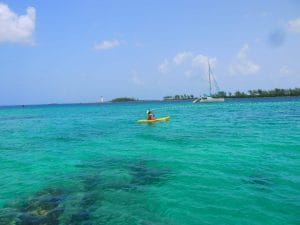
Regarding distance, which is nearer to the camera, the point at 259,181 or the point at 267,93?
the point at 259,181

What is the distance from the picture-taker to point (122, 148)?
22.4 metres

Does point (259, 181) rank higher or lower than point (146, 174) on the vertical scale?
lower

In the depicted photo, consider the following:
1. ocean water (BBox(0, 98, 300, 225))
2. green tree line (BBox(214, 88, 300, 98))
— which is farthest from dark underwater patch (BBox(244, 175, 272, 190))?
green tree line (BBox(214, 88, 300, 98))

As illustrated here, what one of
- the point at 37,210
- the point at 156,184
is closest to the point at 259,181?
the point at 156,184

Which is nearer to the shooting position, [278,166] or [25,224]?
[25,224]

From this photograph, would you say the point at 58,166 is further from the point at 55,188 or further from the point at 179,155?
the point at 179,155

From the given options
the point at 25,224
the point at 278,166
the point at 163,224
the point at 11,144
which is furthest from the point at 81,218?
the point at 11,144

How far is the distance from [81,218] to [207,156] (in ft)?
32.8

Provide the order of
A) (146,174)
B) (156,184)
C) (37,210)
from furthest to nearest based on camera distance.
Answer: (146,174)
(156,184)
(37,210)

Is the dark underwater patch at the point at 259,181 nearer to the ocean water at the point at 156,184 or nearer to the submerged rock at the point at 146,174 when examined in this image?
the ocean water at the point at 156,184

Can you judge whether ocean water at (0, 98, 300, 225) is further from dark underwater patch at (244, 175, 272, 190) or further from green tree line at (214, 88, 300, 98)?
green tree line at (214, 88, 300, 98)

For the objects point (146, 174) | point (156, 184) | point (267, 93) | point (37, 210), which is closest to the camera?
point (37, 210)

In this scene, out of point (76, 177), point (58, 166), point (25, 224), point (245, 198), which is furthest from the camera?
point (58, 166)

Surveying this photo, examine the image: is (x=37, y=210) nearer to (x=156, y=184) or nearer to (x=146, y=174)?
(x=156, y=184)
